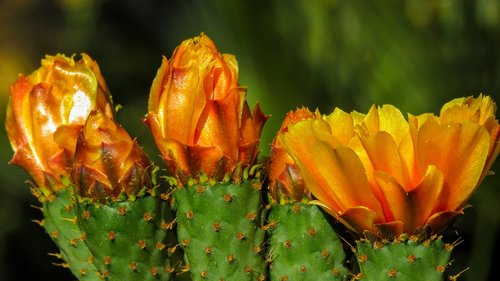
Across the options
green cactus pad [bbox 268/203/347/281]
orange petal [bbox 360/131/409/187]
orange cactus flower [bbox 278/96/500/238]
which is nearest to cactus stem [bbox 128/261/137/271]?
green cactus pad [bbox 268/203/347/281]

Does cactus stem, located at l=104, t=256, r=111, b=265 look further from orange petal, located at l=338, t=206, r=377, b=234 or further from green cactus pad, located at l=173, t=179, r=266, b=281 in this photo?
orange petal, located at l=338, t=206, r=377, b=234

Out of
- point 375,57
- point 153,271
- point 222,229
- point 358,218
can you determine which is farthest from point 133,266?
point 375,57

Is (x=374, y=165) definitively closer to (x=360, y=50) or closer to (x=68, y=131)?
(x=68, y=131)

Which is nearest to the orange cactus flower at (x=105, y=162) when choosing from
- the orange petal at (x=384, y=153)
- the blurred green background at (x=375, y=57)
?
the orange petal at (x=384, y=153)

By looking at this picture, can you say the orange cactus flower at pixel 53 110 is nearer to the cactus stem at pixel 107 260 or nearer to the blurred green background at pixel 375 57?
the cactus stem at pixel 107 260

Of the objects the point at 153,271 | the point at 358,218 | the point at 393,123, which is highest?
the point at 393,123

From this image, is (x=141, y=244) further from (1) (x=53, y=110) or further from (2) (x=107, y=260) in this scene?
(1) (x=53, y=110)
